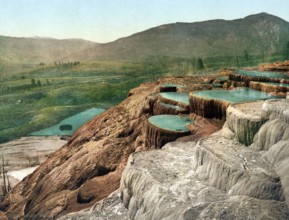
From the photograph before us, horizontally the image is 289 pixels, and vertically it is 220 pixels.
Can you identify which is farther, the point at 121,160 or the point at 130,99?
the point at 130,99

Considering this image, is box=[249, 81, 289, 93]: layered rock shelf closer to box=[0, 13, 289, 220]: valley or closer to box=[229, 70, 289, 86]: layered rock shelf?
box=[0, 13, 289, 220]: valley

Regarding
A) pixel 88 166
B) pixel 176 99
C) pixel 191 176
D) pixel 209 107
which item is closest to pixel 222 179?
pixel 191 176

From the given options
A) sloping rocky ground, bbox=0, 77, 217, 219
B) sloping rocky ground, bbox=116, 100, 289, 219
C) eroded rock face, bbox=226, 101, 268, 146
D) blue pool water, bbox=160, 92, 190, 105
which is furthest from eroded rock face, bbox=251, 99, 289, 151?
blue pool water, bbox=160, 92, 190, 105

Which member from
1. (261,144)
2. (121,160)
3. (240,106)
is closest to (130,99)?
(121,160)

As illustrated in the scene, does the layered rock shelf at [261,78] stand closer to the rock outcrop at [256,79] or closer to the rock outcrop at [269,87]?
the rock outcrop at [256,79]

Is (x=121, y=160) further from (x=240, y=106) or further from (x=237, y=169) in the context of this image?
(x=237, y=169)
